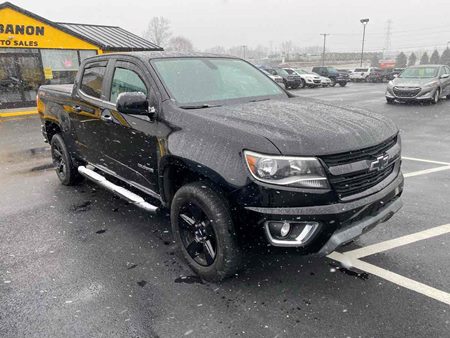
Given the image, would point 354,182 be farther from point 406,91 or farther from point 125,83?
point 406,91

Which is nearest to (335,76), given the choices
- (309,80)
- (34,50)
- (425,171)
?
(309,80)

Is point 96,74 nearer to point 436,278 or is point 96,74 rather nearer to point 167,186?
point 167,186

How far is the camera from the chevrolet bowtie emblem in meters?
2.85

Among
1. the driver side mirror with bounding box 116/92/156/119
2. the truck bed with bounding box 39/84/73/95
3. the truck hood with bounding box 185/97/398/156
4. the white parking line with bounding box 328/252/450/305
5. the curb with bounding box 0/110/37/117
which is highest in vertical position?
the driver side mirror with bounding box 116/92/156/119

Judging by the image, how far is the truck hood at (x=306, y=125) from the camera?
2.62 m

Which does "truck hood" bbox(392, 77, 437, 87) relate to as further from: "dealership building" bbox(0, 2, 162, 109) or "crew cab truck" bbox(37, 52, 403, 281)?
"crew cab truck" bbox(37, 52, 403, 281)

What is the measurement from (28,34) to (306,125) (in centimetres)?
1882

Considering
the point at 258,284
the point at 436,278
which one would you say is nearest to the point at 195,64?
the point at 258,284

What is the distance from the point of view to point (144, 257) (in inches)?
142

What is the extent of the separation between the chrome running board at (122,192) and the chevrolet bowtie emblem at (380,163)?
6.43ft

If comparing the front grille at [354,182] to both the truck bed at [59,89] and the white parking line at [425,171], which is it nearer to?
the white parking line at [425,171]

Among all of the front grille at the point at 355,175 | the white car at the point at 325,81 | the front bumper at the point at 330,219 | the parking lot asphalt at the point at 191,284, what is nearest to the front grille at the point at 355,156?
the front grille at the point at 355,175

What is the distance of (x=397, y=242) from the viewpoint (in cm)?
379

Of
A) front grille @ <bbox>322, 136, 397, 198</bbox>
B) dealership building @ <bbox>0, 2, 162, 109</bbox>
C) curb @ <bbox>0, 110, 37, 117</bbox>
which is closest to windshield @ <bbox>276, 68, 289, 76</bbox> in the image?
dealership building @ <bbox>0, 2, 162, 109</bbox>
